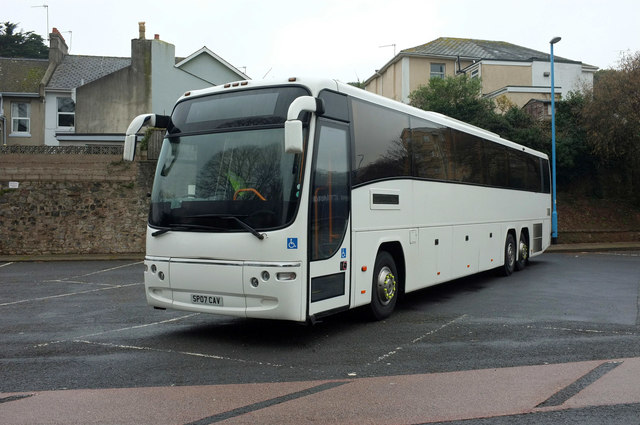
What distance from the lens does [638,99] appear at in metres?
24.2

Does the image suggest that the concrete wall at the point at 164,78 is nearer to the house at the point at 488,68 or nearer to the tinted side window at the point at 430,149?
the house at the point at 488,68

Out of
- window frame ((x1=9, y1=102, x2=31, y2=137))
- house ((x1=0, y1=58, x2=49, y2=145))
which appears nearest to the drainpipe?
house ((x1=0, y1=58, x2=49, y2=145))

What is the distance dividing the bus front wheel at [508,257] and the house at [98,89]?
2213cm

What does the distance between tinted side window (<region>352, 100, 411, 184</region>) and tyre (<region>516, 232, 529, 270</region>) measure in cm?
736

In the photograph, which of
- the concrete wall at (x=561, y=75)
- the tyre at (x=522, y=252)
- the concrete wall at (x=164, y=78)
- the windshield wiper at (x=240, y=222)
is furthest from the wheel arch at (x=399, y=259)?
the concrete wall at (x=561, y=75)

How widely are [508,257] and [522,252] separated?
4.84 ft

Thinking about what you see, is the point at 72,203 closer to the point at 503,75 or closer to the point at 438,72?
the point at 438,72

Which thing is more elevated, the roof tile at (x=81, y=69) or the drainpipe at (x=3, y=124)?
the roof tile at (x=81, y=69)

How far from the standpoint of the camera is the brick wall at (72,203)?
2158 cm

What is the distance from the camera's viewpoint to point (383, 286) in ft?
29.4

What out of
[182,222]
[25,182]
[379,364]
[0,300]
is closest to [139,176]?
[25,182]

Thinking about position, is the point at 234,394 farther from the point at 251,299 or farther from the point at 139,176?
the point at 139,176

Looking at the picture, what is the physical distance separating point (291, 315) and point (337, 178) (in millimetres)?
1903

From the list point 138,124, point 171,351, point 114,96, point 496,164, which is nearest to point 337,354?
point 171,351
